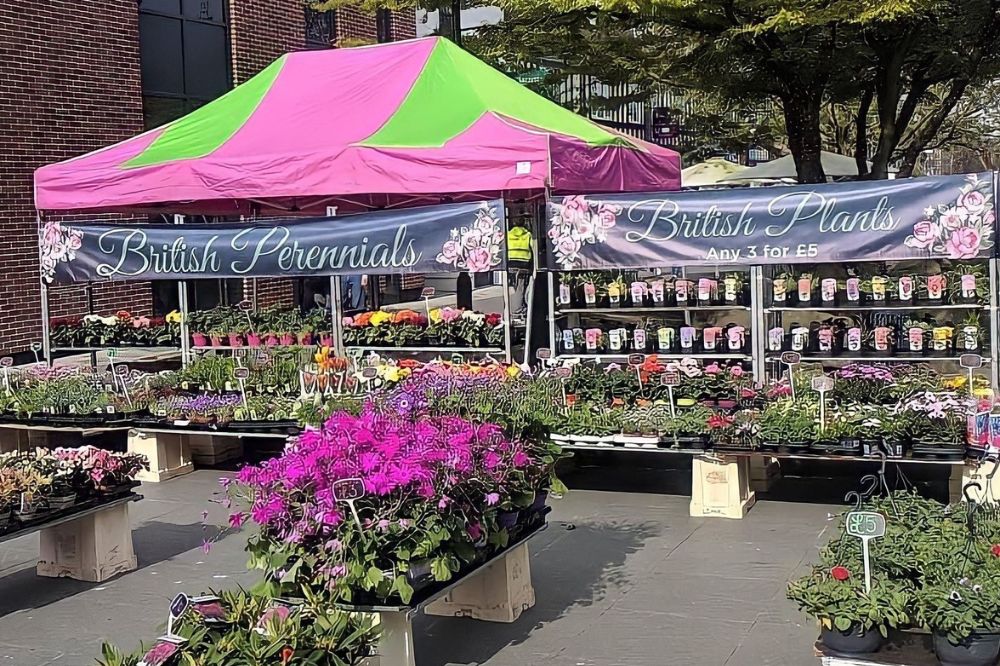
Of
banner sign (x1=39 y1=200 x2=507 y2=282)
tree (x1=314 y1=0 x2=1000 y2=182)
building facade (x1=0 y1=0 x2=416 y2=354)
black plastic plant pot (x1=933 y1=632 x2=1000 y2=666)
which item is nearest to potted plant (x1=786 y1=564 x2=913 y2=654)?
black plastic plant pot (x1=933 y1=632 x2=1000 y2=666)

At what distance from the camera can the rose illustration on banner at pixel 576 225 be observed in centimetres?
888

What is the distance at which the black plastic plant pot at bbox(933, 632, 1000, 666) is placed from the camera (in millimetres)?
4039

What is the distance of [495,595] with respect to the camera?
5.80 meters

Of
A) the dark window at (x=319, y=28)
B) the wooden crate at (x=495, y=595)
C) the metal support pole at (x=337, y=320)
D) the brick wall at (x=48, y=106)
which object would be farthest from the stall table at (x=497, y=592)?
the dark window at (x=319, y=28)

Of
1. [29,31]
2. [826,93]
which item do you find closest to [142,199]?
[29,31]

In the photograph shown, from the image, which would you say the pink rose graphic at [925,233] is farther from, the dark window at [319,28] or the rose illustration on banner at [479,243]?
the dark window at [319,28]

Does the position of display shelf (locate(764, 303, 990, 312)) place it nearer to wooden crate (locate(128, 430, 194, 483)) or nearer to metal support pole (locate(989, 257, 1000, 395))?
metal support pole (locate(989, 257, 1000, 395))

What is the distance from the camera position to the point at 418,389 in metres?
6.10

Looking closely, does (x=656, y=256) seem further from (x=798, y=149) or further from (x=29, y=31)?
(x=29, y=31)

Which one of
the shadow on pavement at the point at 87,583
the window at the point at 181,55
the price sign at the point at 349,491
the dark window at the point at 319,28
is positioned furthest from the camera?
the dark window at the point at 319,28

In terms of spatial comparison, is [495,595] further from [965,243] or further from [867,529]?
[965,243]

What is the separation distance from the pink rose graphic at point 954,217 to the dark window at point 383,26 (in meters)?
15.3

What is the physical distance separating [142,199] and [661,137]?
55.1 ft

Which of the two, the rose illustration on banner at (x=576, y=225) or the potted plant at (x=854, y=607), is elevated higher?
the rose illustration on banner at (x=576, y=225)
